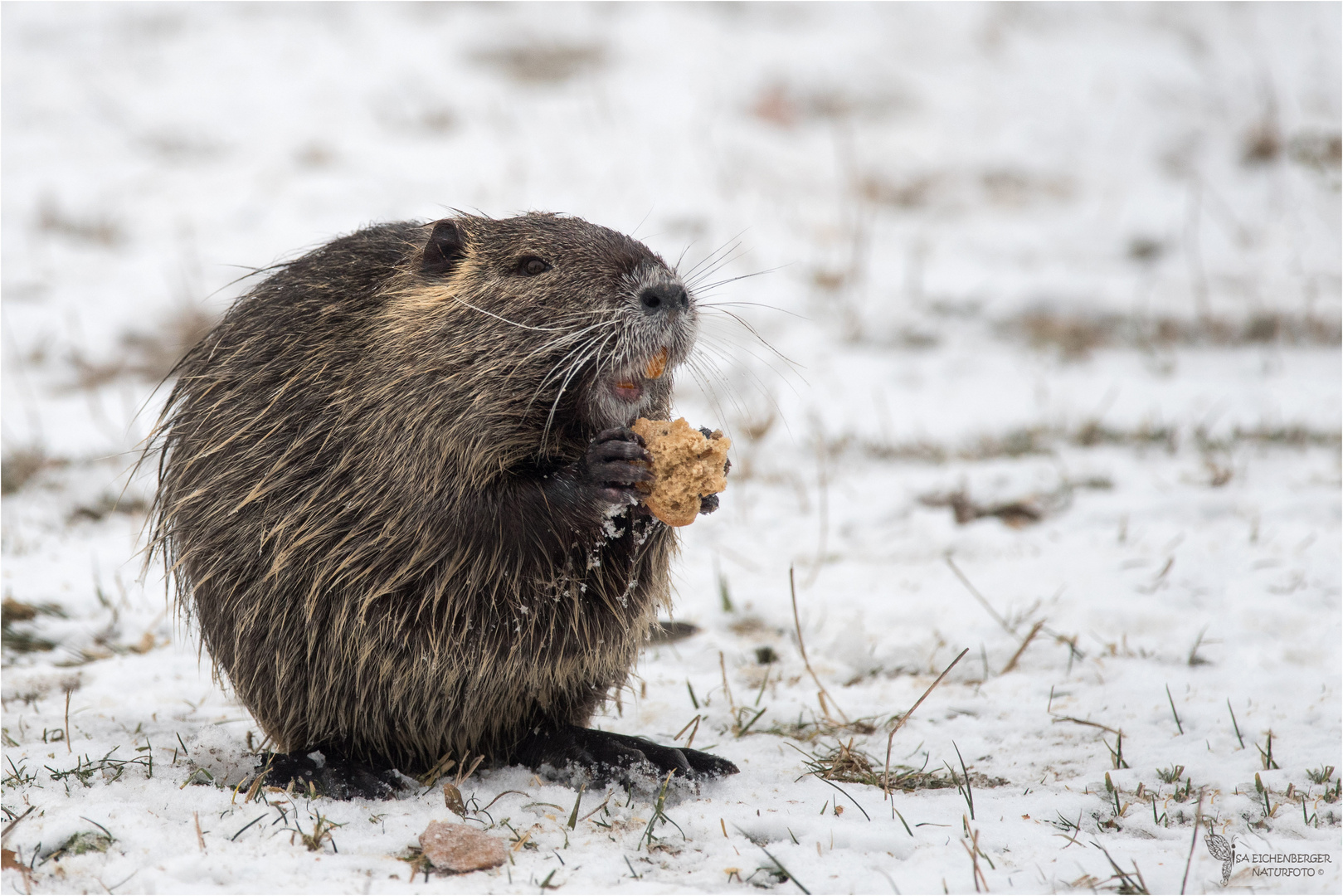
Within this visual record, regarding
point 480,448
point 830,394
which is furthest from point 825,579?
point 830,394

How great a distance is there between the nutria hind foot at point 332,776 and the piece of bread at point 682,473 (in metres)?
0.84

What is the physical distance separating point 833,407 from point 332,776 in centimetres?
402

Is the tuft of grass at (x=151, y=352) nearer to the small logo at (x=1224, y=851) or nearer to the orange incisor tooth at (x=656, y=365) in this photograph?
the orange incisor tooth at (x=656, y=365)

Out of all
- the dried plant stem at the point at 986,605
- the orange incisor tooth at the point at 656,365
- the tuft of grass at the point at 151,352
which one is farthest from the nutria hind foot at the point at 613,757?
the tuft of grass at the point at 151,352

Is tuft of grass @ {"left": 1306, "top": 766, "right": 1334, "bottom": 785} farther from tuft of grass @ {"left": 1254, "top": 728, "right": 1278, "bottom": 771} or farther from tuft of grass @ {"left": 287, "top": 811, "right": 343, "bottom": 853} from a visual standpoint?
tuft of grass @ {"left": 287, "top": 811, "right": 343, "bottom": 853}

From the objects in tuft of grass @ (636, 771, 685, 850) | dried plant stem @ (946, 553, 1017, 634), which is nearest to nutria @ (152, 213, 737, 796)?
tuft of grass @ (636, 771, 685, 850)

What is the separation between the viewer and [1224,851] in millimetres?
2172

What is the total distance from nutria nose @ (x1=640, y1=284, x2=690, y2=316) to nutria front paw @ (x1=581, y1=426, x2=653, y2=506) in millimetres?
273

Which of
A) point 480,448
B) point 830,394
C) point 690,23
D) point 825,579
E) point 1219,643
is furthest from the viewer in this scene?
point 690,23

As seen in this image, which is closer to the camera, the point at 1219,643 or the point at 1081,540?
the point at 1219,643

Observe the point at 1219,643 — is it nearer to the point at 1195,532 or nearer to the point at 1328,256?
the point at 1195,532

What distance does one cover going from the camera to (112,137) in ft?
26.3

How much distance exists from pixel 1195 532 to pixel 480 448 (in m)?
2.71

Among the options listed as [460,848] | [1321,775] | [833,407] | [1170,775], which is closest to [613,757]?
[460,848]
